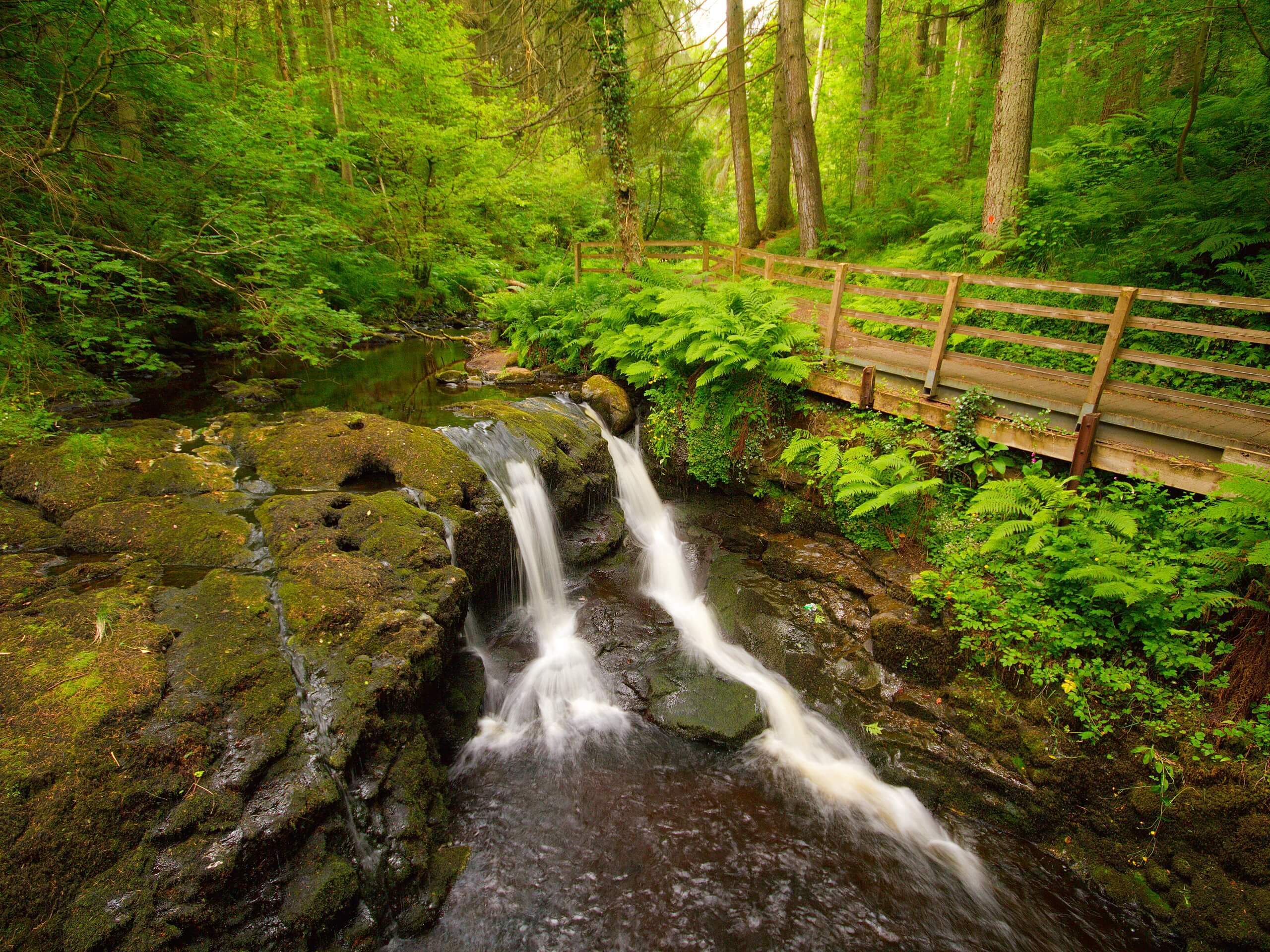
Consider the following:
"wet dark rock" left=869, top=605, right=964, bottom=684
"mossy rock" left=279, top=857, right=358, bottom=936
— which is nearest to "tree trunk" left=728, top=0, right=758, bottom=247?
"wet dark rock" left=869, top=605, right=964, bottom=684

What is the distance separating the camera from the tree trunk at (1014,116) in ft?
26.9

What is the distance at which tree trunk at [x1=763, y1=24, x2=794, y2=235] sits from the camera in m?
15.1

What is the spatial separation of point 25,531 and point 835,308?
899 cm

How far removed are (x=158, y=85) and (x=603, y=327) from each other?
692 cm

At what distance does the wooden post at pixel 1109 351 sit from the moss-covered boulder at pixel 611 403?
6.40 metres

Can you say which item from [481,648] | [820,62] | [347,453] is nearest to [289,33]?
[347,453]

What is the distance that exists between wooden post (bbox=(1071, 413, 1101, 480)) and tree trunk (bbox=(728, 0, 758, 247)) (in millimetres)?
12034

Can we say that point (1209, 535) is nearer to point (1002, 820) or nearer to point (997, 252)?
point (1002, 820)

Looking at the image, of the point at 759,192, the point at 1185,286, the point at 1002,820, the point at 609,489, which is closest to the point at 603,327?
the point at 609,489

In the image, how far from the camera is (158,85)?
7.06 m

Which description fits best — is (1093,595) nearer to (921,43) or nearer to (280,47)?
(921,43)

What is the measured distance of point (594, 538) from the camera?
8.09 metres

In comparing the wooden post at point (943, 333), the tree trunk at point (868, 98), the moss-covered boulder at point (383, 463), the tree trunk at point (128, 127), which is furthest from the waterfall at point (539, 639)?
the tree trunk at point (868, 98)

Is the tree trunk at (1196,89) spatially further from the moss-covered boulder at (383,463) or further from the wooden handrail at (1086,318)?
the moss-covered boulder at (383,463)
